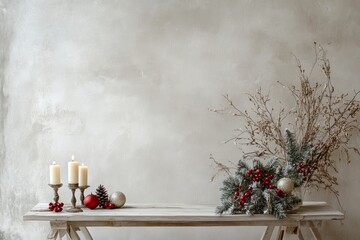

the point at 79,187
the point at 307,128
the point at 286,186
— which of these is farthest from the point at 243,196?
the point at 79,187

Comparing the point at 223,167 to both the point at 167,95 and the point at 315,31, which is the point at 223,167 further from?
the point at 315,31

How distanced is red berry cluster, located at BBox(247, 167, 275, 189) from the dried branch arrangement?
46cm

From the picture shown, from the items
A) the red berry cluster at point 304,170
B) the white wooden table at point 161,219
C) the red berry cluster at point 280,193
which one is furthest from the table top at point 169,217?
the red berry cluster at point 304,170

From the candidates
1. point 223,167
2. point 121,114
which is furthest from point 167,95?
point 223,167

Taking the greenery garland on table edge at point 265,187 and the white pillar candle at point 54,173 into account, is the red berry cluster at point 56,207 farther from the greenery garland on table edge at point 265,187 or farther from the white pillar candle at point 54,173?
the greenery garland on table edge at point 265,187

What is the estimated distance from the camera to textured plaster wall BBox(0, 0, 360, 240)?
4340 mm

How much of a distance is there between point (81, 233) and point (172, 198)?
2.26 feet

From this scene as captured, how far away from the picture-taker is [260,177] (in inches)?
146

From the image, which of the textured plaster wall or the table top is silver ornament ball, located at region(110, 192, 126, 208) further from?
the textured plaster wall

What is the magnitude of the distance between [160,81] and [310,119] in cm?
108

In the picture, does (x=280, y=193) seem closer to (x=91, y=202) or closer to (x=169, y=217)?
(x=169, y=217)

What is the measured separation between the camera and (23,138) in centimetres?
438

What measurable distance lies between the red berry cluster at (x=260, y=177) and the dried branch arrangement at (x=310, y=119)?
464 millimetres

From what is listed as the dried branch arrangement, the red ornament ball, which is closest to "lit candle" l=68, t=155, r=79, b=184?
the red ornament ball
